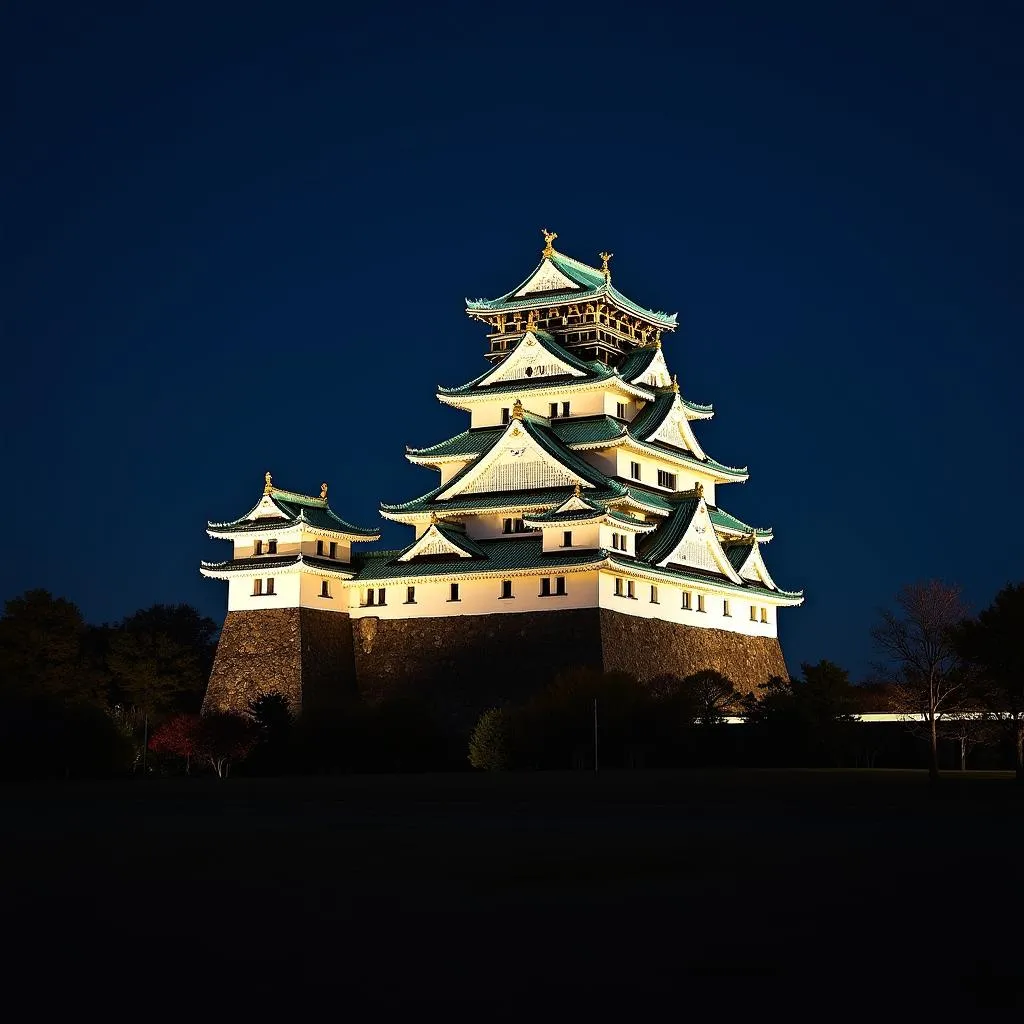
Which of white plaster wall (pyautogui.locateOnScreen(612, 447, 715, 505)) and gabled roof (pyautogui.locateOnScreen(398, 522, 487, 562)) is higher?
white plaster wall (pyautogui.locateOnScreen(612, 447, 715, 505))

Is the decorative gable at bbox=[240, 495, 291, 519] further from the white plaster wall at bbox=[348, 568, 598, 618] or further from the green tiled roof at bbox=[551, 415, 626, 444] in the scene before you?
the green tiled roof at bbox=[551, 415, 626, 444]

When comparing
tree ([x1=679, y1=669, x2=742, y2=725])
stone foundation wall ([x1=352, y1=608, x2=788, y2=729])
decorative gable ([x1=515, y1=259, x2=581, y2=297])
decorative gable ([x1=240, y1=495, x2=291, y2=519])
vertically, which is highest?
decorative gable ([x1=515, y1=259, x2=581, y2=297])

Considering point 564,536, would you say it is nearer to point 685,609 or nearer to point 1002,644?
point 685,609

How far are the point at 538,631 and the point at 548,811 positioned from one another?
37.9 metres

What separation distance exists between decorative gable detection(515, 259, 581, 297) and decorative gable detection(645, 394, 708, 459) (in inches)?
374

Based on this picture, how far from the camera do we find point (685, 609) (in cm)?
7725

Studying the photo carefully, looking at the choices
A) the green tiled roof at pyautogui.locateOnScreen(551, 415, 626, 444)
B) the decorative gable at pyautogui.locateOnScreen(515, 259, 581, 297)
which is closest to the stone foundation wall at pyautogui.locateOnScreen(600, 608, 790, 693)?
the green tiled roof at pyautogui.locateOnScreen(551, 415, 626, 444)

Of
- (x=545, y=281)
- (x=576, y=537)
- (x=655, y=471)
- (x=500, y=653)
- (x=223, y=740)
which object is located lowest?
(x=223, y=740)

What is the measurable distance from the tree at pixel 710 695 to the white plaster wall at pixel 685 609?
150 inches

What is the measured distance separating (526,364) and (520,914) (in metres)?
67.2

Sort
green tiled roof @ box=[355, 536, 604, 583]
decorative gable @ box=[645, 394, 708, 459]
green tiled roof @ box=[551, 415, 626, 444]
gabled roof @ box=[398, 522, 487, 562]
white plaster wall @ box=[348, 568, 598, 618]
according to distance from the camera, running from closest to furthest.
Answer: green tiled roof @ box=[355, 536, 604, 583], white plaster wall @ box=[348, 568, 598, 618], gabled roof @ box=[398, 522, 487, 562], green tiled roof @ box=[551, 415, 626, 444], decorative gable @ box=[645, 394, 708, 459]

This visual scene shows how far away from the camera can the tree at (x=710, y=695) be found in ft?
219

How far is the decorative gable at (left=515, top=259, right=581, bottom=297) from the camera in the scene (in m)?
86.3

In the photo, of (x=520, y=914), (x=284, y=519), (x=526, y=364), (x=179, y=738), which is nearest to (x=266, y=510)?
(x=284, y=519)
